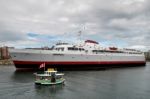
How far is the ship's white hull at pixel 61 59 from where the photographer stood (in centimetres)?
6494

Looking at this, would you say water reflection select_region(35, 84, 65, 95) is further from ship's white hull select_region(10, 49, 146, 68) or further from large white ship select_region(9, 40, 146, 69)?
large white ship select_region(9, 40, 146, 69)

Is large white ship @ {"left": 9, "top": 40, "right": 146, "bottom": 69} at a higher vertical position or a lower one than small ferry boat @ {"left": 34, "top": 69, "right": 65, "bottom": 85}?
higher

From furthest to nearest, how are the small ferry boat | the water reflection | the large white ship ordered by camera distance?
the large white ship, the small ferry boat, the water reflection

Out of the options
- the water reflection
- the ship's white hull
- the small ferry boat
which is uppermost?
the ship's white hull

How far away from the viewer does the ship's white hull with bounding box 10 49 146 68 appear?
64938 mm

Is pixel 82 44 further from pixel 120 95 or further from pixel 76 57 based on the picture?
pixel 120 95

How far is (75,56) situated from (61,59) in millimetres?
5354

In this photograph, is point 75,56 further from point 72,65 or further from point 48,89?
point 48,89

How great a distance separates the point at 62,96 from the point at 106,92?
23.5 feet

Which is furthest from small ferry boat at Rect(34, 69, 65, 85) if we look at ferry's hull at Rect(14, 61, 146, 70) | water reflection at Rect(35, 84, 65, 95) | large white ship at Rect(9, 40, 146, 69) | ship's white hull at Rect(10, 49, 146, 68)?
large white ship at Rect(9, 40, 146, 69)

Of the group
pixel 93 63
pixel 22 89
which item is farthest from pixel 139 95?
pixel 93 63

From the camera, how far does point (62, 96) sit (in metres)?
31.3

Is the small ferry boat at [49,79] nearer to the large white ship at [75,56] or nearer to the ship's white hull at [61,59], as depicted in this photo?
the ship's white hull at [61,59]

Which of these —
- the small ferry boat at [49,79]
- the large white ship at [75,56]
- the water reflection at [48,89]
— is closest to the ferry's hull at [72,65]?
the large white ship at [75,56]
